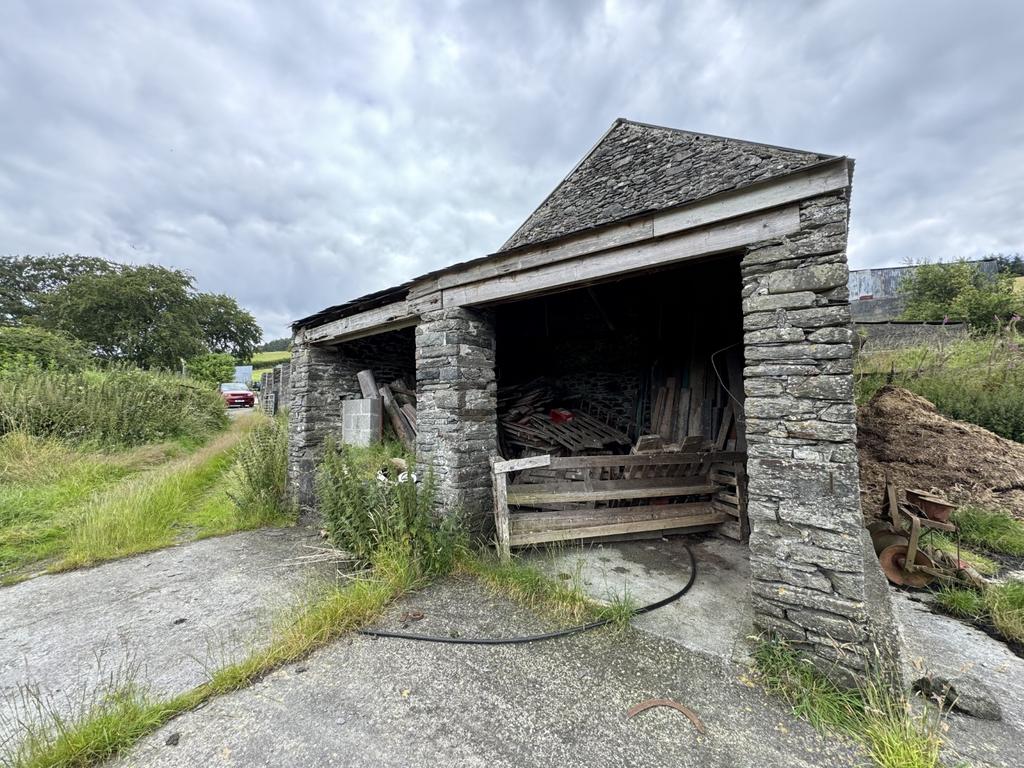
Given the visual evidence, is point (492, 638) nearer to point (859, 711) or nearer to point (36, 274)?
point (859, 711)

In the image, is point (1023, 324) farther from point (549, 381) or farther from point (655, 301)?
point (549, 381)

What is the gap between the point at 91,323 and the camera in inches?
719

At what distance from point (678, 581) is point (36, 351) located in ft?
51.4

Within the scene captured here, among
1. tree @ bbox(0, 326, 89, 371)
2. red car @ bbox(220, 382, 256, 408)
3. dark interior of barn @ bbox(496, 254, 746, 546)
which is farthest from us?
red car @ bbox(220, 382, 256, 408)

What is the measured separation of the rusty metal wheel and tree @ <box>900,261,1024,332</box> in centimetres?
1235

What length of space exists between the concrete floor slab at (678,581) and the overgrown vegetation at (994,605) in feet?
4.97

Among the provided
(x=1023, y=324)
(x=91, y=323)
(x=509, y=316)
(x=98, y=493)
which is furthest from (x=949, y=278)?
(x=91, y=323)

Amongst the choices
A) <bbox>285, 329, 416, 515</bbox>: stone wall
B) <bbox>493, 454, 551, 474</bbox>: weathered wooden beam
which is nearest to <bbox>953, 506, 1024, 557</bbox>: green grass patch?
<bbox>493, 454, 551, 474</bbox>: weathered wooden beam

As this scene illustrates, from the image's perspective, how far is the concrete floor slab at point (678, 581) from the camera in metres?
2.89

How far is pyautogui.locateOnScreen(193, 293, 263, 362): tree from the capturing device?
84.4 ft

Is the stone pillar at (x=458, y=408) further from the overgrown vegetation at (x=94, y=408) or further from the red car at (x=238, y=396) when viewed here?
the red car at (x=238, y=396)

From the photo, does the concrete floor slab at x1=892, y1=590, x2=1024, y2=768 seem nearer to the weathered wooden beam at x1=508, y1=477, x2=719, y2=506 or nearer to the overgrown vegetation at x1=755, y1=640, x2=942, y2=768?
the overgrown vegetation at x1=755, y1=640, x2=942, y2=768

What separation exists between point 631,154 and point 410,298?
3850 mm

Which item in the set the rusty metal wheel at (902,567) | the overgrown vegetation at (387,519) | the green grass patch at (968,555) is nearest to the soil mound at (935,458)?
the green grass patch at (968,555)
